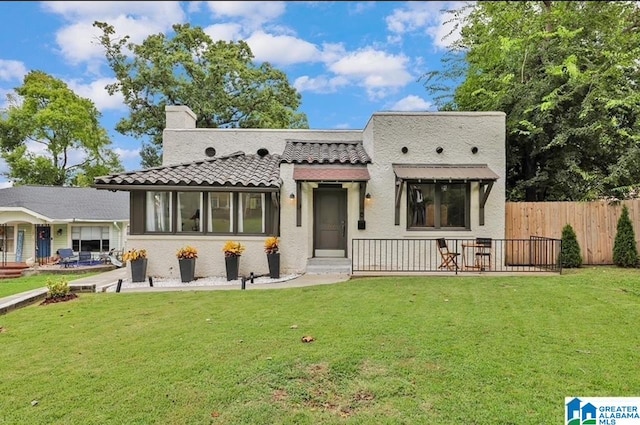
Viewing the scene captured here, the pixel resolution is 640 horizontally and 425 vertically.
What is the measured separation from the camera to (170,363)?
4688 millimetres

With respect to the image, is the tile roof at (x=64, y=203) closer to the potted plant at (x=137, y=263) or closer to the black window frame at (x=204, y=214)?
the black window frame at (x=204, y=214)

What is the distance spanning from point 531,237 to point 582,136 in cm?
413

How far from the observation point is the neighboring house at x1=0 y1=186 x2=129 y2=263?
23.8 metres

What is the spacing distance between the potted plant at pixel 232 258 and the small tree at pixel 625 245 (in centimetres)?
1155

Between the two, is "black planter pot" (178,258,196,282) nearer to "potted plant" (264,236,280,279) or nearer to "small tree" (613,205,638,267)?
"potted plant" (264,236,280,279)

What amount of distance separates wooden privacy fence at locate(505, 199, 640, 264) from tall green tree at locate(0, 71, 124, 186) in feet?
111

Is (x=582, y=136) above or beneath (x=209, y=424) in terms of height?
above

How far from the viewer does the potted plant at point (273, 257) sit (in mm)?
10992

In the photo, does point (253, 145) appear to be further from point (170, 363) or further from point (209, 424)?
point (209, 424)

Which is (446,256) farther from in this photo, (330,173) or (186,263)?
(186,263)

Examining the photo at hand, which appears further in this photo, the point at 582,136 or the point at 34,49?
the point at 582,136

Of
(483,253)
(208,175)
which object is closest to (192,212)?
(208,175)

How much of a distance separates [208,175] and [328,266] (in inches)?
180

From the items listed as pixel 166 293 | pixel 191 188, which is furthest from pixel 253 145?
pixel 166 293
